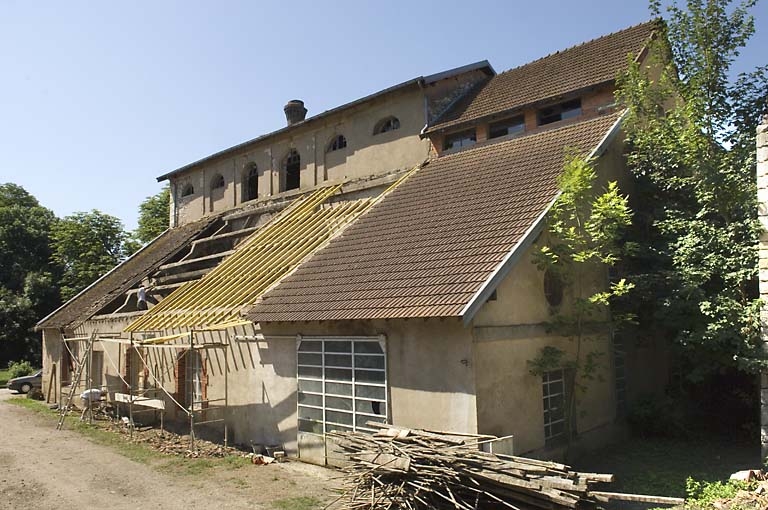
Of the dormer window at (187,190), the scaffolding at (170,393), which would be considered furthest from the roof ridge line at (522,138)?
the dormer window at (187,190)

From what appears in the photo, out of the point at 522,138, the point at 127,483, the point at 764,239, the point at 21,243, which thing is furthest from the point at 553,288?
the point at 21,243

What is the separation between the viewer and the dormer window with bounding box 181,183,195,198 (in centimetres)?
2727

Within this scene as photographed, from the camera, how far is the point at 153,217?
44375 mm

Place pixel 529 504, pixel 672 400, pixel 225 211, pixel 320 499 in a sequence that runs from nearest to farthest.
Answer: pixel 529 504 → pixel 320 499 → pixel 672 400 → pixel 225 211

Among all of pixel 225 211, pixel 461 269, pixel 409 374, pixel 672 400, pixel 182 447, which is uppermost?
pixel 225 211

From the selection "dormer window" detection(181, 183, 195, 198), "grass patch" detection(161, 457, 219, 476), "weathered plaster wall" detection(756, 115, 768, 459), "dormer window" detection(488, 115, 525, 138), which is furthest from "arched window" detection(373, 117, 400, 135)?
"dormer window" detection(181, 183, 195, 198)

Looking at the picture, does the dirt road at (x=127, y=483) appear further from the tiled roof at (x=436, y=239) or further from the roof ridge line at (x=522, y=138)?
the roof ridge line at (x=522, y=138)

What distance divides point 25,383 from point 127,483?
21.4 metres

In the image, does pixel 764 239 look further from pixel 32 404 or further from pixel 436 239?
pixel 32 404

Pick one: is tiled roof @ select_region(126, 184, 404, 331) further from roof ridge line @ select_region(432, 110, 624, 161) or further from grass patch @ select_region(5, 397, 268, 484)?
grass patch @ select_region(5, 397, 268, 484)

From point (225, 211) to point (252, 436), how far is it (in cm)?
1281

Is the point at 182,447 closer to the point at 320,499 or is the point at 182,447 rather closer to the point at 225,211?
the point at 320,499

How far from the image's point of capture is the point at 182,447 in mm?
14547

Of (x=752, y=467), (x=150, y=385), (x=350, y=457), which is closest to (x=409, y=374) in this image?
(x=350, y=457)
